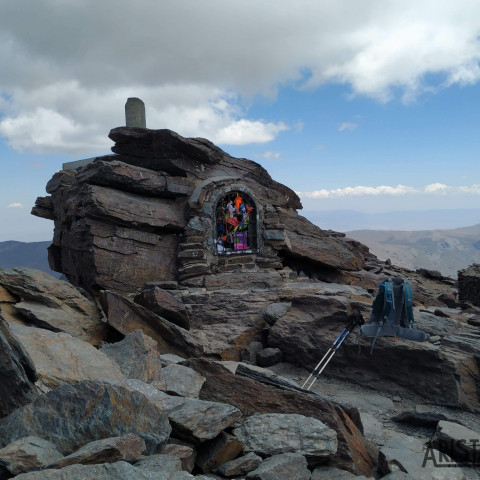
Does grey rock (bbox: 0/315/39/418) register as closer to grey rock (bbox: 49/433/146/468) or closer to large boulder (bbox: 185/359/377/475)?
grey rock (bbox: 49/433/146/468)

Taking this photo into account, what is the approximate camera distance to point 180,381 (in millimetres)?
5941

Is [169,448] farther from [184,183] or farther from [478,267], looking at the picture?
[478,267]

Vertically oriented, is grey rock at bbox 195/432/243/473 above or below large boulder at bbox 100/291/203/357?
below

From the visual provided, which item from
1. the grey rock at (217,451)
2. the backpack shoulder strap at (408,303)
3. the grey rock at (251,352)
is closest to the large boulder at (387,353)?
the grey rock at (251,352)

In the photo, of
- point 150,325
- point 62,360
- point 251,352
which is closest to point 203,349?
point 150,325

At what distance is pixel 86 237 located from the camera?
12617 mm

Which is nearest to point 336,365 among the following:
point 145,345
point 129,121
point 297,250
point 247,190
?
point 145,345

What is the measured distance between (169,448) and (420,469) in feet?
11.2

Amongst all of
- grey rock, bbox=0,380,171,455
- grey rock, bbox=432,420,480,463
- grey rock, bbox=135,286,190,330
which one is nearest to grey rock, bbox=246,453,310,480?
grey rock, bbox=0,380,171,455

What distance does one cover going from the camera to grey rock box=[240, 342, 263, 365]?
34.5 ft

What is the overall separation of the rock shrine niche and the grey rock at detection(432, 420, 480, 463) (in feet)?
29.3

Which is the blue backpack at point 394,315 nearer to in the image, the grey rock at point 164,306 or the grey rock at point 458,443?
the grey rock at point 458,443

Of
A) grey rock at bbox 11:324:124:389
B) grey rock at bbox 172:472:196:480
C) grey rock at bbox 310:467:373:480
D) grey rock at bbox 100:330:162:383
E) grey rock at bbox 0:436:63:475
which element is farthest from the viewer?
grey rock at bbox 100:330:162:383

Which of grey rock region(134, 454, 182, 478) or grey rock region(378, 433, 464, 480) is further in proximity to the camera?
grey rock region(378, 433, 464, 480)
